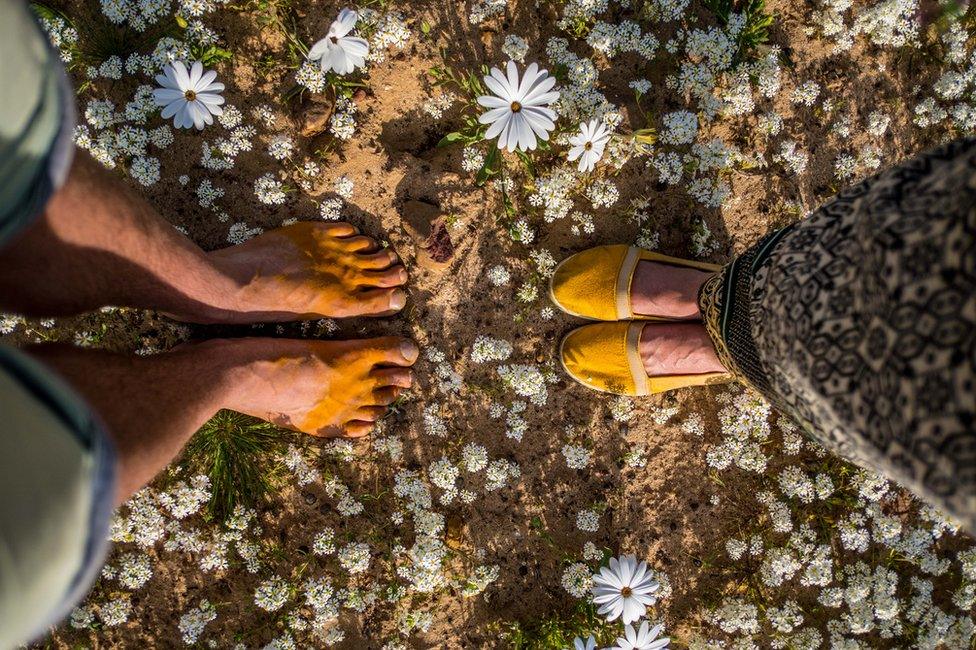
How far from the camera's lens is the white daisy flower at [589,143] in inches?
103

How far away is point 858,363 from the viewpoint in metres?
1.41

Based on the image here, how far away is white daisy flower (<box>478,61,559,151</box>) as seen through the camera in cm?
251

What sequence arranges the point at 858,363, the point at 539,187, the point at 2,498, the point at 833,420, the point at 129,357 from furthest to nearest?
the point at 539,187 < the point at 129,357 < the point at 833,420 < the point at 858,363 < the point at 2,498

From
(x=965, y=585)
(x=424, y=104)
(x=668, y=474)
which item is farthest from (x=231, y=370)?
(x=965, y=585)

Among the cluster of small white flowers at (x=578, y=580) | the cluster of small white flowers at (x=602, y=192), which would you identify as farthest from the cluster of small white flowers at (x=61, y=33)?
the cluster of small white flowers at (x=578, y=580)

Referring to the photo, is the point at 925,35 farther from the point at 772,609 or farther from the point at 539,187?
the point at 772,609

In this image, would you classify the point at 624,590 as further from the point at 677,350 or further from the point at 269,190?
the point at 269,190

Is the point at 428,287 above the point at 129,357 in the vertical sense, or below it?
above

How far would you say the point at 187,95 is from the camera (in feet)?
8.65

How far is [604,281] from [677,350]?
1.40 feet

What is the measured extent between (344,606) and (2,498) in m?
1.87

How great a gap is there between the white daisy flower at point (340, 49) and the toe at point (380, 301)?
0.95 meters

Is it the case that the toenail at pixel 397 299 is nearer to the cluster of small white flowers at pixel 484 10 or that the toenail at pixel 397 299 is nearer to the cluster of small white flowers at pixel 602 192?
the cluster of small white flowers at pixel 602 192

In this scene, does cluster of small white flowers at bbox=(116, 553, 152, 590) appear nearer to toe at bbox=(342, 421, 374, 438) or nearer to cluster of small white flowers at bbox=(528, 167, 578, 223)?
toe at bbox=(342, 421, 374, 438)
